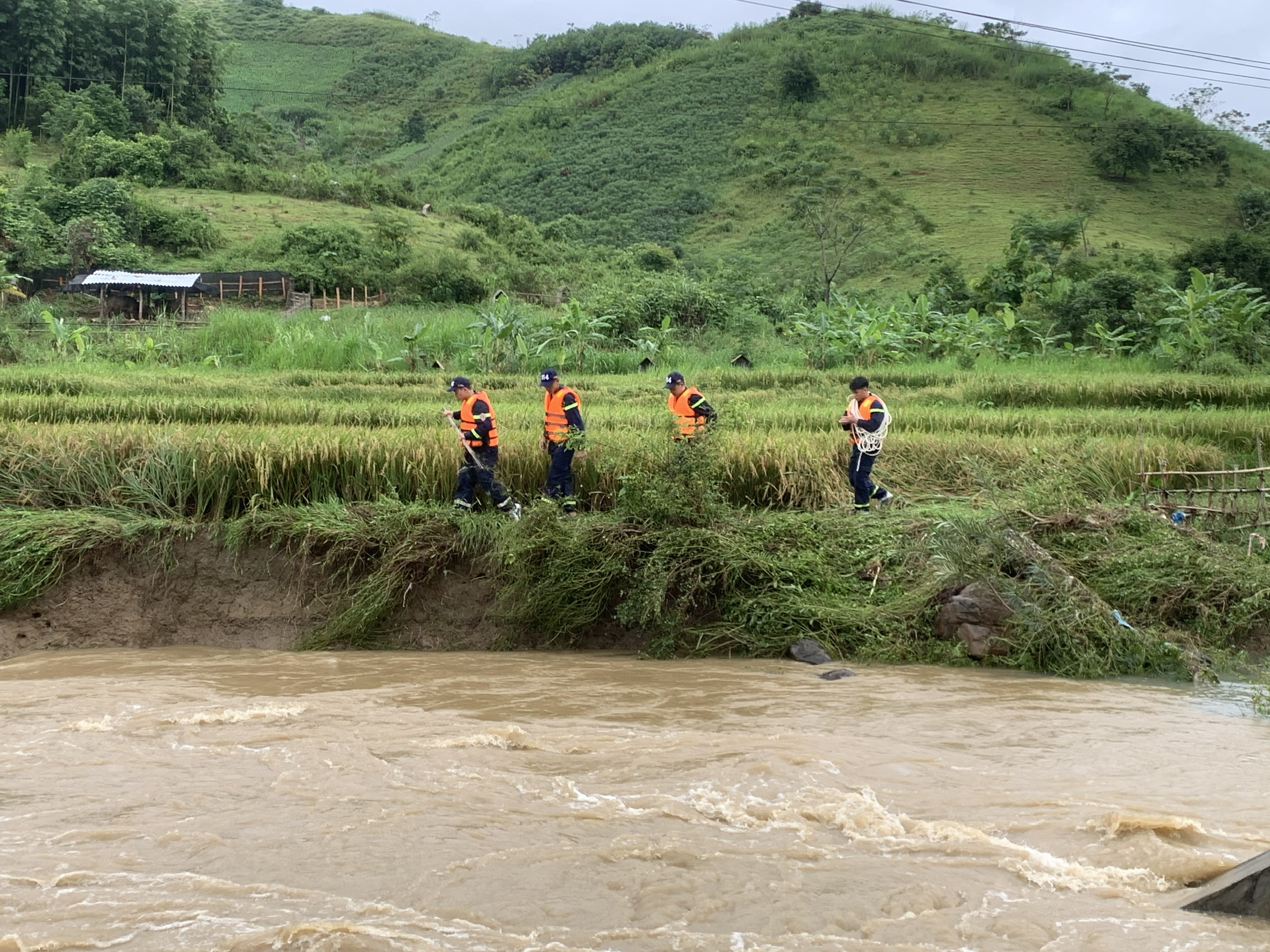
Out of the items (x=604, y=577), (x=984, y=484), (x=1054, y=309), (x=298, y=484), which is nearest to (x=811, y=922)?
(x=604, y=577)

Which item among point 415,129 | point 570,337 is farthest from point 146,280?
point 415,129

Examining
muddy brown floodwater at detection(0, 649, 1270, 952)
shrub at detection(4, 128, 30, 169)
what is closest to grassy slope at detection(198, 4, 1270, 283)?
shrub at detection(4, 128, 30, 169)

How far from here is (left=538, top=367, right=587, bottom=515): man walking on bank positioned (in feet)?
30.7

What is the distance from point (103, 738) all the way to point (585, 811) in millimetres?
2980

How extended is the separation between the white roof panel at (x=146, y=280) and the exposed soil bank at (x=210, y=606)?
868 inches

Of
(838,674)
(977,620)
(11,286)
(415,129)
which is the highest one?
(415,129)

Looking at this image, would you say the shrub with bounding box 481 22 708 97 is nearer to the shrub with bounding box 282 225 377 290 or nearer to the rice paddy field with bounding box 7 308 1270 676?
the shrub with bounding box 282 225 377 290

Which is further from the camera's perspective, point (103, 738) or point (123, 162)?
point (123, 162)

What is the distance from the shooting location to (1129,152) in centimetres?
4684

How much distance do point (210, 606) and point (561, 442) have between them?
3.16 meters

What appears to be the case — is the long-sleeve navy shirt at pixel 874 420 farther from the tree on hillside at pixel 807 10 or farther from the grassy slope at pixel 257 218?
the tree on hillside at pixel 807 10

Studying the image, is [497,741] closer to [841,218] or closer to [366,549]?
[366,549]

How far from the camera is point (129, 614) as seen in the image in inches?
348

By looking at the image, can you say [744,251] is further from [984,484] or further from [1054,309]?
[984,484]
